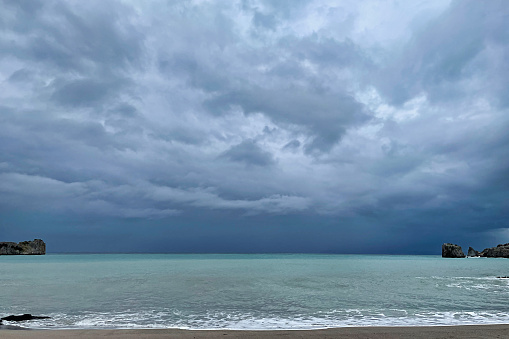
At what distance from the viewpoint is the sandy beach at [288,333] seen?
48.6ft

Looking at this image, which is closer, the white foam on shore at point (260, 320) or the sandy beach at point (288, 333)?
the sandy beach at point (288, 333)

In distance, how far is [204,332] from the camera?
16.1 metres

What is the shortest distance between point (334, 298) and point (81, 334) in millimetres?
20797

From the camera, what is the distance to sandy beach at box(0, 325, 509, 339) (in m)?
14.8

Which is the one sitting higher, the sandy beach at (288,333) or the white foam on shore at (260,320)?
the sandy beach at (288,333)

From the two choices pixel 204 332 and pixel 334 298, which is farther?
pixel 334 298

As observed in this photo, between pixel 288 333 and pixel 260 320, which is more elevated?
pixel 288 333

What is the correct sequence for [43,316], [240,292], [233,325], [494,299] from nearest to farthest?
[233,325] < [43,316] < [494,299] < [240,292]

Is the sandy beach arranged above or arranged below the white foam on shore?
above

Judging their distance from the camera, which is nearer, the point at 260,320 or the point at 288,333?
the point at 288,333

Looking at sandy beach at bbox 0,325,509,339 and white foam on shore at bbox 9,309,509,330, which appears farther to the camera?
white foam on shore at bbox 9,309,509,330

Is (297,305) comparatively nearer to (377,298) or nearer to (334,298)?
(334,298)

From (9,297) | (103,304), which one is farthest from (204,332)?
(9,297)

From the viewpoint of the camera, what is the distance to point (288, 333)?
51.4ft
